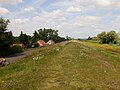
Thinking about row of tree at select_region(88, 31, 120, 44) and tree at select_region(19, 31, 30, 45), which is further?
row of tree at select_region(88, 31, 120, 44)

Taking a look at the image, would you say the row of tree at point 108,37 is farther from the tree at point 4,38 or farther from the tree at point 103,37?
the tree at point 4,38

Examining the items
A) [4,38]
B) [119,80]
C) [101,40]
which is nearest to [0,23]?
[4,38]

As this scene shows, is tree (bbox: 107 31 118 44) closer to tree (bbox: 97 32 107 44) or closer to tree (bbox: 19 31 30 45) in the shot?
tree (bbox: 97 32 107 44)

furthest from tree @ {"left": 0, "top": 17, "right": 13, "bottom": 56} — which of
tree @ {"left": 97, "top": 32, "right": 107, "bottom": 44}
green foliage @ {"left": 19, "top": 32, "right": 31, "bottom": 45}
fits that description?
tree @ {"left": 97, "top": 32, "right": 107, "bottom": 44}

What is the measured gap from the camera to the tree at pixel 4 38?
3337 inches

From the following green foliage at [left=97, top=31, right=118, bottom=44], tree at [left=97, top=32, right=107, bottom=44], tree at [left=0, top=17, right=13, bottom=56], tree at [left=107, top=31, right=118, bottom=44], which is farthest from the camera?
tree at [left=97, top=32, right=107, bottom=44]

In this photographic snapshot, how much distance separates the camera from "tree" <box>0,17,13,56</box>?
84.8 meters

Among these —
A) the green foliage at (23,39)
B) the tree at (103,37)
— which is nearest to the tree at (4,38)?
the green foliage at (23,39)

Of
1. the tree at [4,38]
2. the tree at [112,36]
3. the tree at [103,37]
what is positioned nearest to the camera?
the tree at [4,38]

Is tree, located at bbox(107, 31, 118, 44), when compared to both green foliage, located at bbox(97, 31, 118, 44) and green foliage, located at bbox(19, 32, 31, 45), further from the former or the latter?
green foliage, located at bbox(19, 32, 31, 45)

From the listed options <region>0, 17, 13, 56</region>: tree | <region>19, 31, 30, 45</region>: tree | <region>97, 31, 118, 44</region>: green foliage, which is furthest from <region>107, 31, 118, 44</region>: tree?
<region>0, 17, 13, 56</region>: tree

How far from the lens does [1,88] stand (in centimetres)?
1495

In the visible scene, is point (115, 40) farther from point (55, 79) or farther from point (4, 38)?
point (55, 79)

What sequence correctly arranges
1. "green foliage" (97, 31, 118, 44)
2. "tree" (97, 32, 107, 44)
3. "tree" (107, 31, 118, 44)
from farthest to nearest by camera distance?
"tree" (97, 32, 107, 44) < "green foliage" (97, 31, 118, 44) < "tree" (107, 31, 118, 44)
